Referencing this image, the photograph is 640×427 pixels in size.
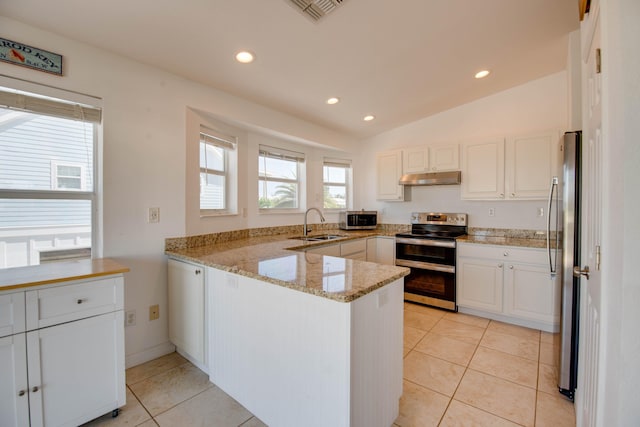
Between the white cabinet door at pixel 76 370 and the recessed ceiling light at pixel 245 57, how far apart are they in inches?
78.6

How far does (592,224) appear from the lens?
45.9 inches

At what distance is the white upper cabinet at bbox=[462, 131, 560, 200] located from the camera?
2867 mm

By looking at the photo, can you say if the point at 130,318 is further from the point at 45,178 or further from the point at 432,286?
the point at 432,286

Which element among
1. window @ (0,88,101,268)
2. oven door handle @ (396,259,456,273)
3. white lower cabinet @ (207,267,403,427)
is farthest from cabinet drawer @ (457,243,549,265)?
window @ (0,88,101,268)

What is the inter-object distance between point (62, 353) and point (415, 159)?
13.0 ft

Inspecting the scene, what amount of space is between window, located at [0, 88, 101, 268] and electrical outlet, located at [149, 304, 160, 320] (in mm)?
638

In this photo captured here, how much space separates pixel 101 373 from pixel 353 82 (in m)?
3.01

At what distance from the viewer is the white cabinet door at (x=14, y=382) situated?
1.30 meters

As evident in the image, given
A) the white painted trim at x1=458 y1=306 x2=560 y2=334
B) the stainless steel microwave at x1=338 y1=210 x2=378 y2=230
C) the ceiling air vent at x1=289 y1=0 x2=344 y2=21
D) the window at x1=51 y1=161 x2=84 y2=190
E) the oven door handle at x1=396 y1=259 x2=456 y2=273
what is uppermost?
the ceiling air vent at x1=289 y1=0 x2=344 y2=21

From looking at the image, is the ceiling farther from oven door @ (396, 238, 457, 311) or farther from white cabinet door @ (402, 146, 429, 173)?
oven door @ (396, 238, 457, 311)

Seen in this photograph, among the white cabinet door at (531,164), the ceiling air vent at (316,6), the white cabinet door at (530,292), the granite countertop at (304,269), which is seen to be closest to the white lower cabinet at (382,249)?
the white cabinet door at (530,292)

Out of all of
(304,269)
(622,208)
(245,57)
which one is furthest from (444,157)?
(622,208)

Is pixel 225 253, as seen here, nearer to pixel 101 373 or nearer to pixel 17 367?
pixel 101 373

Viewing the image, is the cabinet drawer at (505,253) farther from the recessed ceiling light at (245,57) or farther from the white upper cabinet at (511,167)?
the recessed ceiling light at (245,57)
